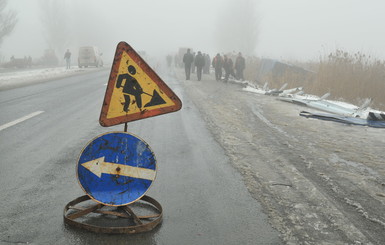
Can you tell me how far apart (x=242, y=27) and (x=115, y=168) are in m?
66.4

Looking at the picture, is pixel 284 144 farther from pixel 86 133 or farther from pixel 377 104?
pixel 377 104

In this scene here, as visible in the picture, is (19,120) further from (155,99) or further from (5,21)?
(5,21)

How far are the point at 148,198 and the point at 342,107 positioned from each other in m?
9.05

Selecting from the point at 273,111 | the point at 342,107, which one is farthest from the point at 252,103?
the point at 342,107

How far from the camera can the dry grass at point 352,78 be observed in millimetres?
13500

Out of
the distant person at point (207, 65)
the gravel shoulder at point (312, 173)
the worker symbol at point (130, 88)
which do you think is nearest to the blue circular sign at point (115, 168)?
the worker symbol at point (130, 88)

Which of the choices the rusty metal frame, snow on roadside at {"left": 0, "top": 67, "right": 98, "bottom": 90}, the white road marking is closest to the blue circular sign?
the rusty metal frame

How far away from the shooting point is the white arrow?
3.37 m

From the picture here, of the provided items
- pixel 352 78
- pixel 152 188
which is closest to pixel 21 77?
pixel 352 78

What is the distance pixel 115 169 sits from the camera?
3.41 m

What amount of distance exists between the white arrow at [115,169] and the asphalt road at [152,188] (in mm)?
436

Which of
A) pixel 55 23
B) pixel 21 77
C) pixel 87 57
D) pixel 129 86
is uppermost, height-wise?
pixel 55 23

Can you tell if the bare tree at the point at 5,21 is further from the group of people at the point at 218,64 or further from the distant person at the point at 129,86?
the distant person at the point at 129,86

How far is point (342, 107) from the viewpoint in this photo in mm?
11469
